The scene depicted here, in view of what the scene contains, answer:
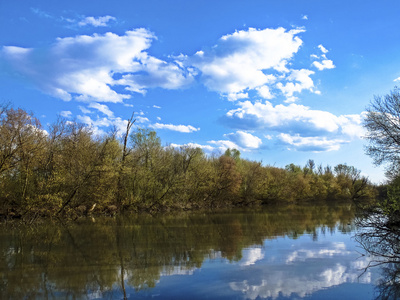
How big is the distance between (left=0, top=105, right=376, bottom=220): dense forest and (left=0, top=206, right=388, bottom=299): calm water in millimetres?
7092

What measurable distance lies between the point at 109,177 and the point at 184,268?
1953cm

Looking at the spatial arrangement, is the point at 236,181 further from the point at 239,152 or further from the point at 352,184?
the point at 352,184

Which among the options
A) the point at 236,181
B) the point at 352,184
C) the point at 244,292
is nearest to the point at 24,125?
the point at 244,292

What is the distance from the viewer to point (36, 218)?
22453 millimetres

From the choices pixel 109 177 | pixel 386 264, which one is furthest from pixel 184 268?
pixel 109 177

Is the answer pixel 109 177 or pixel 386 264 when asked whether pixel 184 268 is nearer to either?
pixel 386 264

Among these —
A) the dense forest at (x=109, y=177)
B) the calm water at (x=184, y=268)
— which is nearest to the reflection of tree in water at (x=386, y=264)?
the calm water at (x=184, y=268)

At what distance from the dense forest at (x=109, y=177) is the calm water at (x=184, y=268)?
23.3ft

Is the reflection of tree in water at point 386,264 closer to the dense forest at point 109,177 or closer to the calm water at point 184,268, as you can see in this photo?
the calm water at point 184,268

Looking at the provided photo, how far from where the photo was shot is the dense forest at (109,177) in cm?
2202

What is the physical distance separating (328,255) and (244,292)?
577 cm

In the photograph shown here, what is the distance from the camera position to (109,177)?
27656mm

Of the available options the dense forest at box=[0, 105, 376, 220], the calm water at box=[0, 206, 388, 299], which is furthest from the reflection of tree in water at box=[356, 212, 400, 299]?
the dense forest at box=[0, 105, 376, 220]

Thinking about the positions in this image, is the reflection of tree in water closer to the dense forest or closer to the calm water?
the calm water
